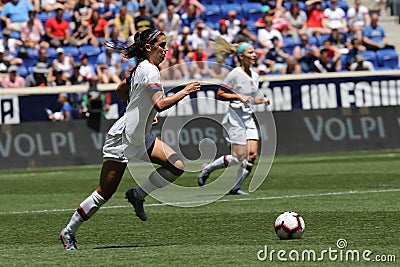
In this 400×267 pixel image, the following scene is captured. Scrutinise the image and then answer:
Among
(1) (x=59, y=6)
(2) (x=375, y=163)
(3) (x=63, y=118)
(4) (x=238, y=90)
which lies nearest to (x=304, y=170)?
(2) (x=375, y=163)

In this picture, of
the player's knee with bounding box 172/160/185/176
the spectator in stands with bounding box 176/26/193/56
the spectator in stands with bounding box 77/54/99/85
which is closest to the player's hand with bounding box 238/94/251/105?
the player's knee with bounding box 172/160/185/176

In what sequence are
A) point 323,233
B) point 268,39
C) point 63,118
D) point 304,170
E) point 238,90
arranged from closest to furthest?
point 323,233 < point 238,90 < point 304,170 < point 63,118 < point 268,39

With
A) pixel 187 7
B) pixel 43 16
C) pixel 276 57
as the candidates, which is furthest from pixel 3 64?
pixel 276 57

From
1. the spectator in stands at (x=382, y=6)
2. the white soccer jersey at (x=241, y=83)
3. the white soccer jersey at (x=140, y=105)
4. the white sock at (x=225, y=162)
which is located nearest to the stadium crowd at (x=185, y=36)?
the spectator in stands at (x=382, y=6)

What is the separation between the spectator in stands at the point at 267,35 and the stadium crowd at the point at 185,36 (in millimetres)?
26

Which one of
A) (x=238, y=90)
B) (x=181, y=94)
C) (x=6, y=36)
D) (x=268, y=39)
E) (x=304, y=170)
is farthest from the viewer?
(x=268, y=39)

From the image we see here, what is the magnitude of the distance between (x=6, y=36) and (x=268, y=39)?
6.78m

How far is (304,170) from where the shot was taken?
18.7 meters

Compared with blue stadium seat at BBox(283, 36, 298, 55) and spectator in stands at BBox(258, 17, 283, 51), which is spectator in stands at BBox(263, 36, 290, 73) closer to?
spectator in stands at BBox(258, 17, 283, 51)

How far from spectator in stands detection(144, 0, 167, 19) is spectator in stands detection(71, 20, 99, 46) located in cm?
182

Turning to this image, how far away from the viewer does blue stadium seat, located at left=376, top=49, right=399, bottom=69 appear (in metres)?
26.3

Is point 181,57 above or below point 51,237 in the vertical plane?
below

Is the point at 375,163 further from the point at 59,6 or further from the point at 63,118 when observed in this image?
the point at 59,6

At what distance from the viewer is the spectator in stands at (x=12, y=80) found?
890 inches
